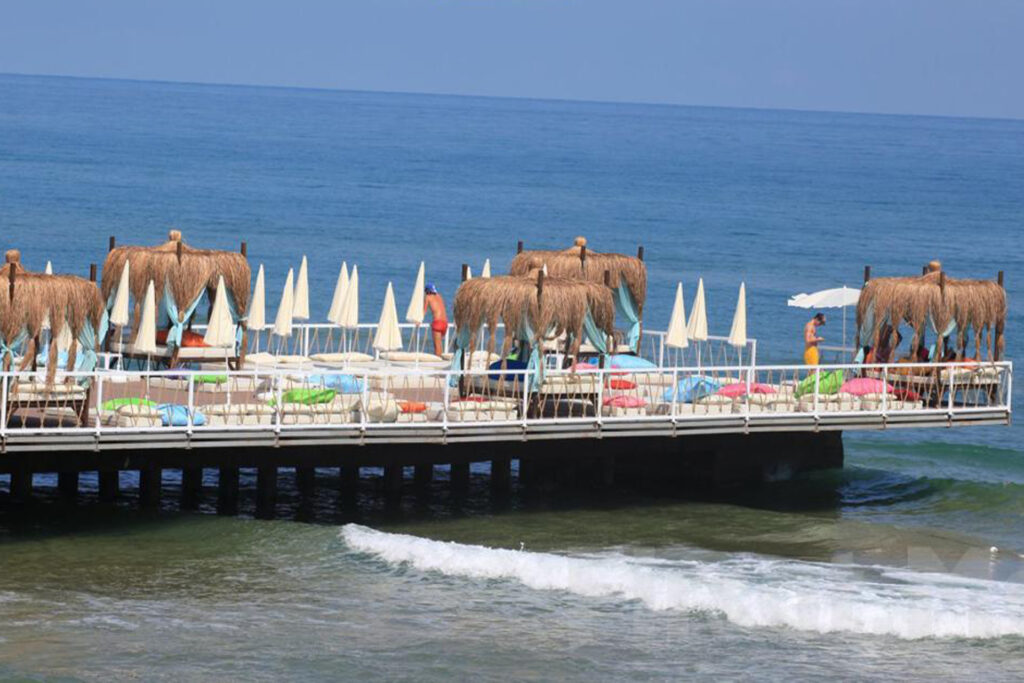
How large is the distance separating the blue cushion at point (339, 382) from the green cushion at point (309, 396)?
11.5 inches

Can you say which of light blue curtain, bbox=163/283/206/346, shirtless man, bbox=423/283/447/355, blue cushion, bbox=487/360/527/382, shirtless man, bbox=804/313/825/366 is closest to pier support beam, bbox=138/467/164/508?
light blue curtain, bbox=163/283/206/346

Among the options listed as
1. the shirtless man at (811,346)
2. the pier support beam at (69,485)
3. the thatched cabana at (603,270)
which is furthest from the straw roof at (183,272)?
the shirtless man at (811,346)

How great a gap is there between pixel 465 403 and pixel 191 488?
5.03 metres

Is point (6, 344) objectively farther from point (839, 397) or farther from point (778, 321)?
point (778, 321)

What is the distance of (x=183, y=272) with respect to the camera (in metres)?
28.6

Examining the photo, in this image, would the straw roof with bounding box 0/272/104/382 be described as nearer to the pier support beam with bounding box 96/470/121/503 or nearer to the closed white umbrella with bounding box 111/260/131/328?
the closed white umbrella with bounding box 111/260/131/328

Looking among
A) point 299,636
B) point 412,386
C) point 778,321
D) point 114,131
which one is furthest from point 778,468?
point 114,131

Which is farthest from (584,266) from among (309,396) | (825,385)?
(309,396)

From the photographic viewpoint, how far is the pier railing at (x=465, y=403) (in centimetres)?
2509

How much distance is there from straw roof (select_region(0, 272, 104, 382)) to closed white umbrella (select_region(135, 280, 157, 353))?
2297 millimetres

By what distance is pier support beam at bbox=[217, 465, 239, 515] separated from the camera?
95.0 ft

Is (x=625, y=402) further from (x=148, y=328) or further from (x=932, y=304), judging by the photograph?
(x=148, y=328)

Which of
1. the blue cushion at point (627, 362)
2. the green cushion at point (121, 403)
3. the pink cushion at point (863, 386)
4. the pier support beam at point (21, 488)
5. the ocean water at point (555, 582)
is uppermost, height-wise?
the blue cushion at point (627, 362)

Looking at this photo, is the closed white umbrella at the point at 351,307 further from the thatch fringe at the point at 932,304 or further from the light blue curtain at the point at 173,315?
the thatch fringe at the point at 932,304
